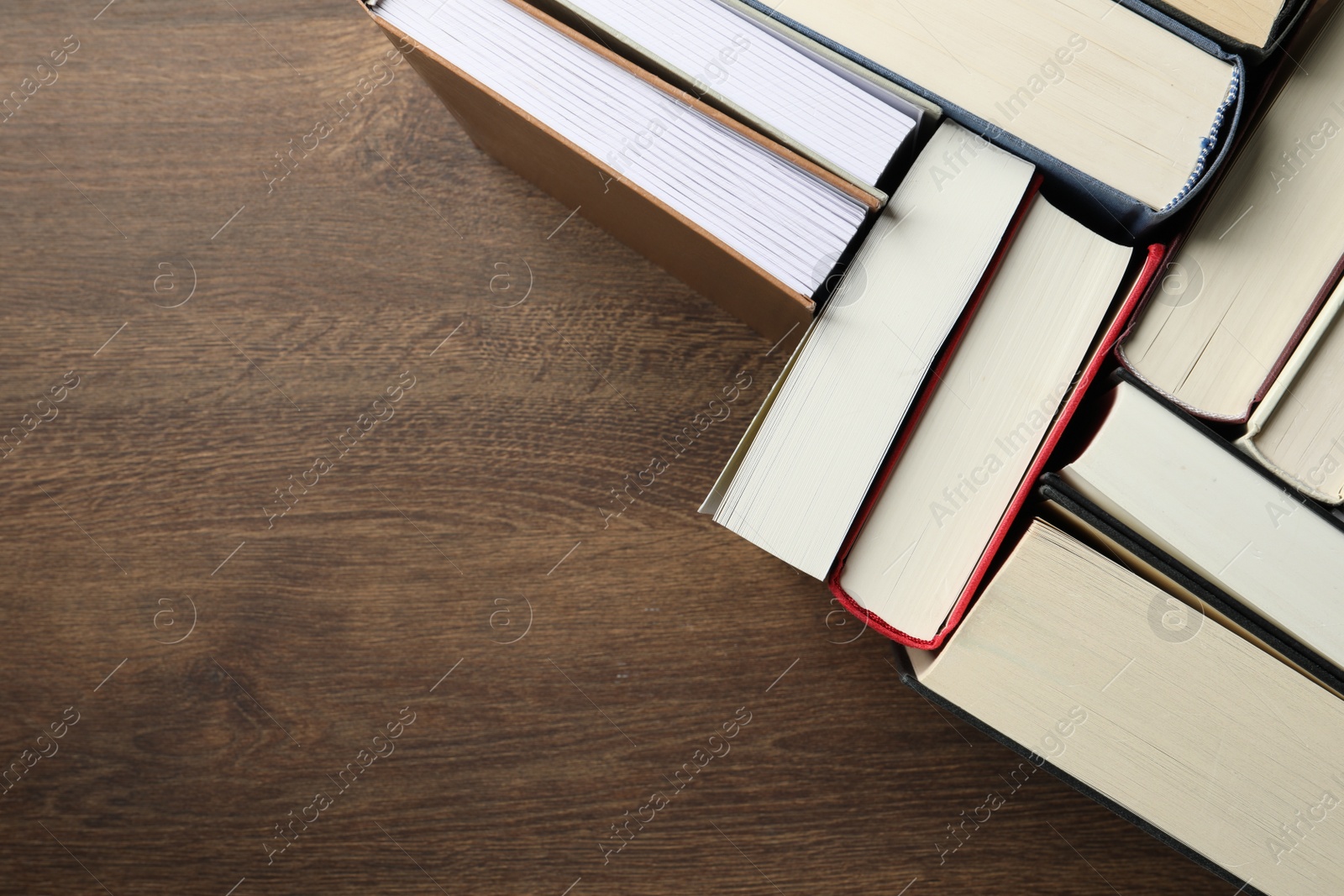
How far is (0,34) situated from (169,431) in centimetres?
55

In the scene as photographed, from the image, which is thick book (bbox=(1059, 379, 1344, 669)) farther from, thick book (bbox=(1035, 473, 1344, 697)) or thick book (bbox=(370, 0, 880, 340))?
thick book (bbox=(370, 0, 880, 340))

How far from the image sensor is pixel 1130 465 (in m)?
0.57

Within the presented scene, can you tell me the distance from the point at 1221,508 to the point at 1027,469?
140 mm

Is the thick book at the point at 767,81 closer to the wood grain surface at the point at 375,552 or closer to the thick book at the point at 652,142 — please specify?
the thick book at the point at 652,142

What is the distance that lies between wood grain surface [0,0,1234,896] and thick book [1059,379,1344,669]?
346mm

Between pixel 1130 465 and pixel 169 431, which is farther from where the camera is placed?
pixel 169 431

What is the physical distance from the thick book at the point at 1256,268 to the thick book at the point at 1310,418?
0.06ft

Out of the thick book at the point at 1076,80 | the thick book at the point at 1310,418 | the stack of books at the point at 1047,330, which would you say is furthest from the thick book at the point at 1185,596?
the thick book at the point at 1076,80

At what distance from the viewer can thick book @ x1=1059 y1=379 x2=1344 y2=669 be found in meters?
0.57

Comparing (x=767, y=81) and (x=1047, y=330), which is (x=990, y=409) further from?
(x=767, y=81)

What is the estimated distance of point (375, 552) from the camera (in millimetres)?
865

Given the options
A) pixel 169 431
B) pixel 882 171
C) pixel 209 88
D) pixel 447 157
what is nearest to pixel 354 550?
pixel 169 431

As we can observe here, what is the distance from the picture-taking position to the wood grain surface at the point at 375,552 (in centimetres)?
84

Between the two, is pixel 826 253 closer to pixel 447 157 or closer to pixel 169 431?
pixel 447 157
